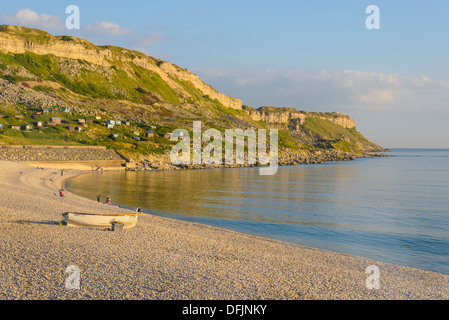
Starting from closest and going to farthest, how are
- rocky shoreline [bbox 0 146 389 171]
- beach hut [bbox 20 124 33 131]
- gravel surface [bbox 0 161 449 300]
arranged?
gravel surface [bbox 0 161 449 300]
rocky shoreline [bbox 0 146 389 171]
beach hut [bbox 20 124 33 131]

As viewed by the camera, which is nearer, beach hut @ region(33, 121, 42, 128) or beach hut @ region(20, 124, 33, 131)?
beach hut @ region(20, 124, 33, 131)

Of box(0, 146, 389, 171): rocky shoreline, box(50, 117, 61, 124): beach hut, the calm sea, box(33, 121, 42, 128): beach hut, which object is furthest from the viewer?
box(50, 117, 61, 124): beach hut

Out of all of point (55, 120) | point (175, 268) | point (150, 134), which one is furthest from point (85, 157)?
point (175, 268)

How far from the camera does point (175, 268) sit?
762 inches

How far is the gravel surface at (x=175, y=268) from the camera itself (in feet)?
52.7

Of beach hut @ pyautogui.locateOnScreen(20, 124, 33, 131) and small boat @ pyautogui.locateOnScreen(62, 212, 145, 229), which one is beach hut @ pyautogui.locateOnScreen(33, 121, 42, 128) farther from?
small boat @ pyautogui.locateOnScreen(62, 212, 145, 229)

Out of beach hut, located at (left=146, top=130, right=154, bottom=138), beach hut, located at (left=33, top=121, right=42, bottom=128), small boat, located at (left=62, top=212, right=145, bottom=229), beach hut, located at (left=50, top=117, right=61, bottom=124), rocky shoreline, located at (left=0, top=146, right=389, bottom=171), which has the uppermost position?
beach hut, located at (left=50, top=117, right=61, bottom=124)

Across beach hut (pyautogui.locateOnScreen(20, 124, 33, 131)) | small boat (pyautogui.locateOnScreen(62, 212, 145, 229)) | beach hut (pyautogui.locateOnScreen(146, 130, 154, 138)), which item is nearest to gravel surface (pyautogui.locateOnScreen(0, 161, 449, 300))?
small boat (pyautogui.locateOnScreen(62, 212, 145, 229))

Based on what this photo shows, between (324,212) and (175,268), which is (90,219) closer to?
(175,268)

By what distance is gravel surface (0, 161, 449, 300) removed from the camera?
1606 centimetres

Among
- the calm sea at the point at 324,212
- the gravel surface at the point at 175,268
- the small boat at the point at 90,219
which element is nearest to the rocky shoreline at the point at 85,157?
the calm sea at the point at 324,212

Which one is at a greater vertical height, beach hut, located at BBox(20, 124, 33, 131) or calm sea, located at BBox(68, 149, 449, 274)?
beach hut, located at BBox(20, 124, 33, 131)

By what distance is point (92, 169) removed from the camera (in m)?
99.1
